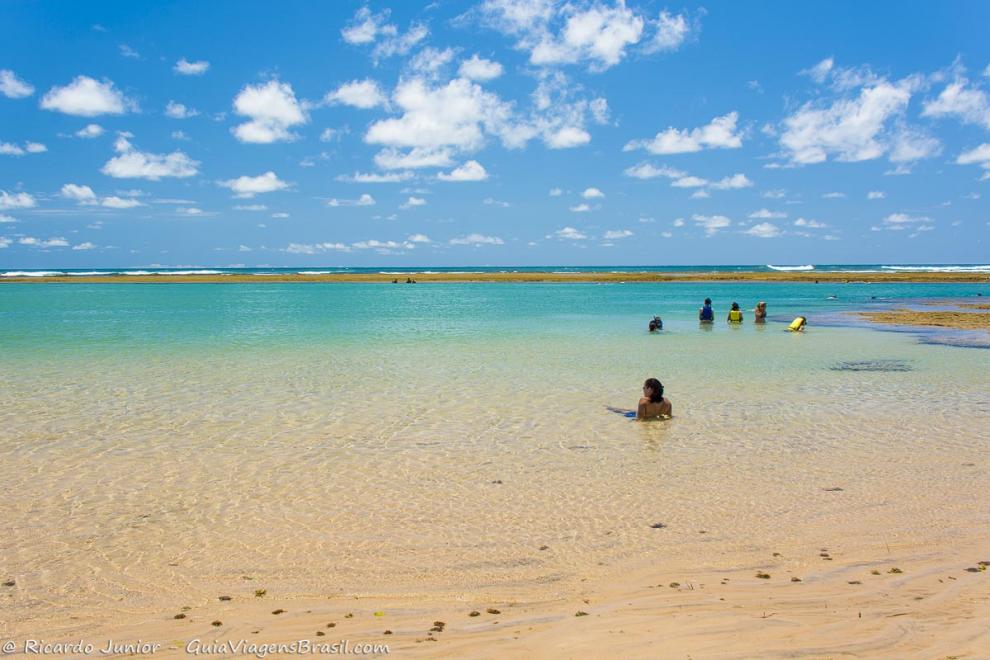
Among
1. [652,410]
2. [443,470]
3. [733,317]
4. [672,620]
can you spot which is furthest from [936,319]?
[672,620]

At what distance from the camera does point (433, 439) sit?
1273 centimetres

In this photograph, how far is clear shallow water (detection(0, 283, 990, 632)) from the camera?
24.2ft

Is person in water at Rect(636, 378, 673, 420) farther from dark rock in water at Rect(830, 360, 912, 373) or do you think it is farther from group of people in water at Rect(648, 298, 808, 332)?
group of people in water at Rect(648, 298, 808, 332)

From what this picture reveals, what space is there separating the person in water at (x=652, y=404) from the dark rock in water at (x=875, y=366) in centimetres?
964

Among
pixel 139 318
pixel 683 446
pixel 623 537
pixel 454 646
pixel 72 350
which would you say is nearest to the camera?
pixel 454 646

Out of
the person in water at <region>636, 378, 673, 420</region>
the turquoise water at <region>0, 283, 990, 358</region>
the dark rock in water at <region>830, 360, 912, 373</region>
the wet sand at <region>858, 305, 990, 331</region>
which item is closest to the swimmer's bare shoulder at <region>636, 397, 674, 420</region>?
the person in water at <region>636, 378, 673, 420</region>

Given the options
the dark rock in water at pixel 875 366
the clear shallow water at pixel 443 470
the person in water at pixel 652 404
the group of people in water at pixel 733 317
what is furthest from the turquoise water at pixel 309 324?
the person in water at pixel 652 404

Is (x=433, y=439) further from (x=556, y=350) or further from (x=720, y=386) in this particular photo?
(x=556, y=350)

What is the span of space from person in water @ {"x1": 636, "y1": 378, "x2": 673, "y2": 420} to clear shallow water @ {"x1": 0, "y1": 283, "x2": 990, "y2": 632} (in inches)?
15.2

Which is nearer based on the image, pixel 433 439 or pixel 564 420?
pixel 433 439

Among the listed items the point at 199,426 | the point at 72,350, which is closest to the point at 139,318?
the point at 72,350

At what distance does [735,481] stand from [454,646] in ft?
18.7

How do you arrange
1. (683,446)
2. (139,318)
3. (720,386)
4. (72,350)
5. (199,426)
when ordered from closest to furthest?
(683,446)
(199,426)
(720,386)
(72,350)
(139,318)

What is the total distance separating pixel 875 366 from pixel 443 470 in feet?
53.6
